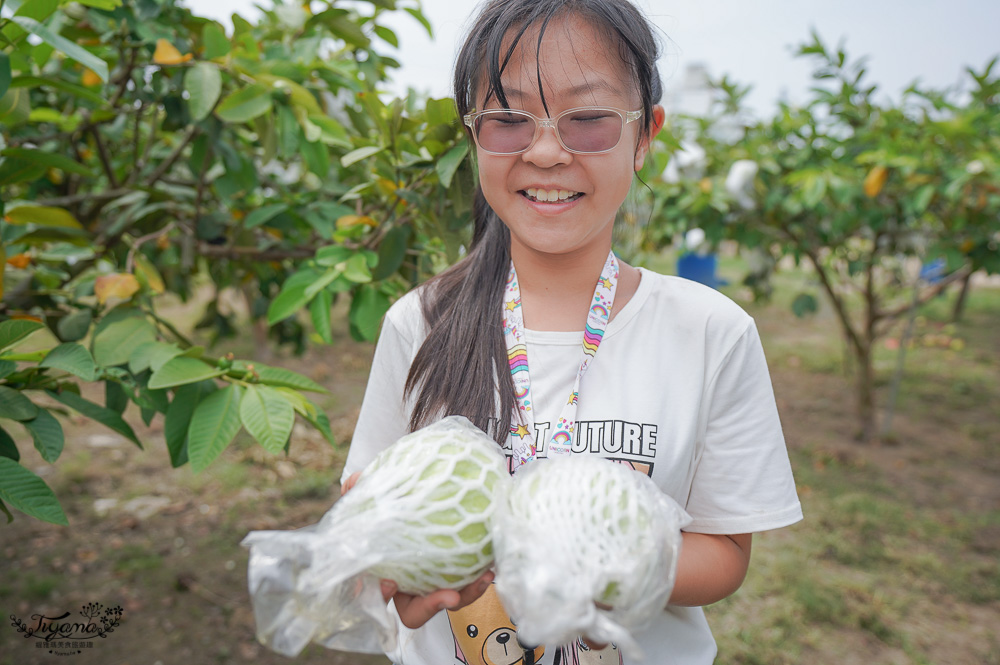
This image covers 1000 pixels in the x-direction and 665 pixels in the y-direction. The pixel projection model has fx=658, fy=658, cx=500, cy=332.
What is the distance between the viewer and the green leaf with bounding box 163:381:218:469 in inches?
50.0

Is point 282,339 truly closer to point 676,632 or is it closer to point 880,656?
point 676,632

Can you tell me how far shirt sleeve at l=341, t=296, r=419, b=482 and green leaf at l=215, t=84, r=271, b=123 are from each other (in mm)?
738

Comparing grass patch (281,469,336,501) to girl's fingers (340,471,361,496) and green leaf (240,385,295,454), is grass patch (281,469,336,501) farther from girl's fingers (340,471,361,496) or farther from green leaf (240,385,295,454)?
girl's fingers (340,471,361,496)

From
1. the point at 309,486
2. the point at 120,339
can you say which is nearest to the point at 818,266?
the point at 309,486

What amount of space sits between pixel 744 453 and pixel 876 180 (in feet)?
8.90

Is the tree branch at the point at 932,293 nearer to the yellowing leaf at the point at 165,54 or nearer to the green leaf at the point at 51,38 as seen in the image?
the yellowing leaf at the point at 165,54

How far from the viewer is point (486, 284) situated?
115 centimetres

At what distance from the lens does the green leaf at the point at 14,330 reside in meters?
1.17

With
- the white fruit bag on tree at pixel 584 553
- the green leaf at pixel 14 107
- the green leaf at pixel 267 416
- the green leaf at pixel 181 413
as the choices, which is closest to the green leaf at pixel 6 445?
the green leaf at pixel 181 413

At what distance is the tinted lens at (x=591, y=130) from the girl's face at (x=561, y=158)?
0.04 feet

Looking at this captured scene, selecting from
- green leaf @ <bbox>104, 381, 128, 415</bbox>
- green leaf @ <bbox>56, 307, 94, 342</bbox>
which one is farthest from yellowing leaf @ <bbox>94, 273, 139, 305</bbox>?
green leaf @ <bbox>104, 381, 128, 415</bbox>

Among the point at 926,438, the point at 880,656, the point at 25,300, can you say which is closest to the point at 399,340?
the point at 25,300

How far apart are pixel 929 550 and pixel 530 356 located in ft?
9.55

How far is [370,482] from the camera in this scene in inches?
30.8
